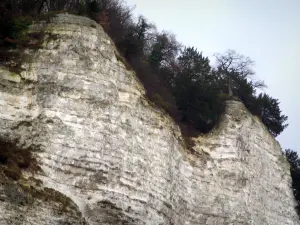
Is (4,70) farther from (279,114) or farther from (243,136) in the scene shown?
(279,114)

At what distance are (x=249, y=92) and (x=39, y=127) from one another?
807 inches

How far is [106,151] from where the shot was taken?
22141mm

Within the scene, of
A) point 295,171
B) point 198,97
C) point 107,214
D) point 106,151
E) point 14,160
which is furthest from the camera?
point 295,171

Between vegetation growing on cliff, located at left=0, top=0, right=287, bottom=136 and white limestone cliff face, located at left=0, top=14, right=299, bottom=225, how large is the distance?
1586 millimetres

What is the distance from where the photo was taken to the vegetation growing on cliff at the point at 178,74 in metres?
27.8

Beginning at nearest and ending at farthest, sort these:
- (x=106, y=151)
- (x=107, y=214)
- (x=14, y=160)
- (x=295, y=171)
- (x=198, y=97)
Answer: (x=14, y=160), (x=107, y=214), (x=106, y=151), (x=198, y=97), (x=295, y=171)

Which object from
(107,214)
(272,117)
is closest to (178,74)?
(272,117)

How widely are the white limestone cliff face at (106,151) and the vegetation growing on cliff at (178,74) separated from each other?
62.4 inches

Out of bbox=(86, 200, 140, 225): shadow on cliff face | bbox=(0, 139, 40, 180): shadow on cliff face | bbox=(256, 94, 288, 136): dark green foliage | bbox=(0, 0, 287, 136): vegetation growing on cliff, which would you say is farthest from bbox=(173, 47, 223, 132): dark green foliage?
bbox=(0, 139, 40, 180): shadow on cliff face

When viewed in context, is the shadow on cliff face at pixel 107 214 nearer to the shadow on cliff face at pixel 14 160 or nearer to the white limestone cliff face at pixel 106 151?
the white limestone cliff face at pixel 106 151

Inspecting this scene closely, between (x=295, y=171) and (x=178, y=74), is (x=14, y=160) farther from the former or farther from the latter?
(x=295, y=171)

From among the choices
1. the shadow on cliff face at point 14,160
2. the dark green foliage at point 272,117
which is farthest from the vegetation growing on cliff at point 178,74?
the shadow on cliff face at point 14,160

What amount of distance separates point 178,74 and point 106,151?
13386mm

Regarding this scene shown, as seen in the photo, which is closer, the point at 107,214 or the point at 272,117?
the point at 107,214
